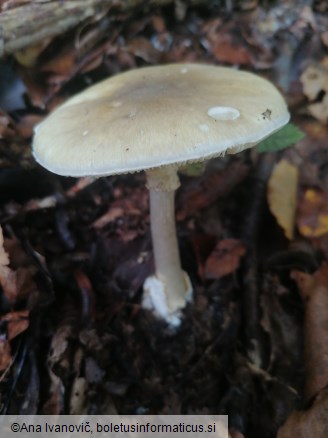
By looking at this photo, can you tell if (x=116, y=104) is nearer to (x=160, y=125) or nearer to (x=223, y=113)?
(x=160, y=125)

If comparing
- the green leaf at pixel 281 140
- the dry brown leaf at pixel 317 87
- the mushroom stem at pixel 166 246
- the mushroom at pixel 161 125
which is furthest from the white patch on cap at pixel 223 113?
the dry brown leaf at pixel 317 87

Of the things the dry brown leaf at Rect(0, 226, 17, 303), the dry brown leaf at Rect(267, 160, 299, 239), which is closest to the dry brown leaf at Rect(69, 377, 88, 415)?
the dry brown leaf at Rect(0, 226, 17, 303)

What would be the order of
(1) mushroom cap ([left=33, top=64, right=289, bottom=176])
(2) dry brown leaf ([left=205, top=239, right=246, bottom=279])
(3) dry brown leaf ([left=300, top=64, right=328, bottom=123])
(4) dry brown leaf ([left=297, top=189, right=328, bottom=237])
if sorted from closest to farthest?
1. (1) mushroom cap ([left=33, top=64, right=289, bottom=176])
2. (2) dry brown leaf ([left=205, top=239, right=246, bottom=279])
3. (4) dry brown leaf ([left=297, top=189, right=328, bottom=237])
4. (3) dry brown leaf ([left=300, top=64, right=328, bottom=123])

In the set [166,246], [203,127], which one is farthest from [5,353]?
[203,127]

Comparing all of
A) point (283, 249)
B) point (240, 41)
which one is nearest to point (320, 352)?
point (283, 249)

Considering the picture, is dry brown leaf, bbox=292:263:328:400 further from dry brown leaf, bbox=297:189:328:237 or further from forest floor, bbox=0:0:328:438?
dry brown leaf, bbox=297:189:328:237

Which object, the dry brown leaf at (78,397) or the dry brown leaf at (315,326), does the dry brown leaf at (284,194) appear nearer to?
the dry brown leaf at (315,326)

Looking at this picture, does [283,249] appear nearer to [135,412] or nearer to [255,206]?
[255,206]
